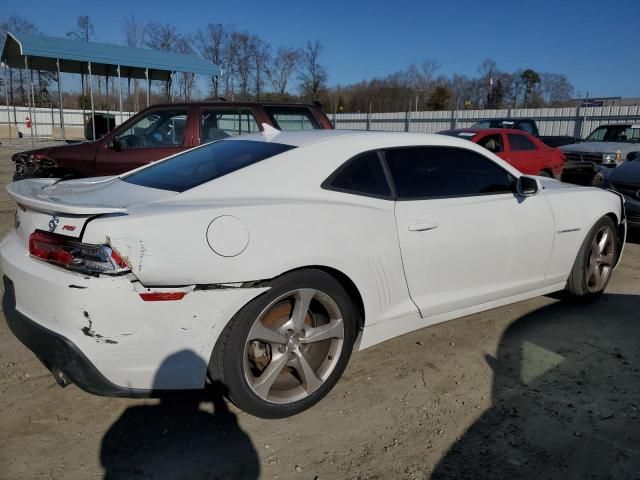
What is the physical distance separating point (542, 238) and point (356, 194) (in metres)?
1.70

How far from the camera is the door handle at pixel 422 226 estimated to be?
305 cm

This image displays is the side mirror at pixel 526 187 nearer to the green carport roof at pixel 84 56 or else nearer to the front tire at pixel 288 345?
the front tire at pixel 288 345

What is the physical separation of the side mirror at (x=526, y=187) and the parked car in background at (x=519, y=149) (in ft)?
20.8

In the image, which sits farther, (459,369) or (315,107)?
(315,107)

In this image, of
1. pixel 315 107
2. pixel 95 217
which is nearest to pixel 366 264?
pixel 95 217

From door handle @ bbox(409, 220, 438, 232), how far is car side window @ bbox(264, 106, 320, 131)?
4.60 meters

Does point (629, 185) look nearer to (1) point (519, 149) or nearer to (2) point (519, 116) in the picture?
(1) point (519, 149)

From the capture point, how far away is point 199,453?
96.7 inches

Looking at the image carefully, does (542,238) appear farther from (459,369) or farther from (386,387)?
(386,387)

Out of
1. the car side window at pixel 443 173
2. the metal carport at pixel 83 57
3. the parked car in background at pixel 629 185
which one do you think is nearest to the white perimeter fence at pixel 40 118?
the metal carport at pixel 83 57

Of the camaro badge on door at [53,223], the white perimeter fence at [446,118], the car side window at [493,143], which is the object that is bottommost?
the camaro badge on door at [53,223]

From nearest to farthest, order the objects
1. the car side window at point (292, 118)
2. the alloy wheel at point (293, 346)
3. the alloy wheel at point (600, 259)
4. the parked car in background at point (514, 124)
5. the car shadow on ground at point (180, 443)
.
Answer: the car shadow on ground at point (180, 443) → the alloy wheel at point (293, 346) → the alloy wheel at point (600, 259) → the car side window at point (292, 118) → the parked car in background at point (514, 124)

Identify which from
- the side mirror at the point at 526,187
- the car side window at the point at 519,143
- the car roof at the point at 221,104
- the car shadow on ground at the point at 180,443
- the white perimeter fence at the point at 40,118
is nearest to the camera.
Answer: the car shadow on ground at the point at 180,443

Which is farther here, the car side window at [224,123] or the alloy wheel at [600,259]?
the car side window at [224,123]
